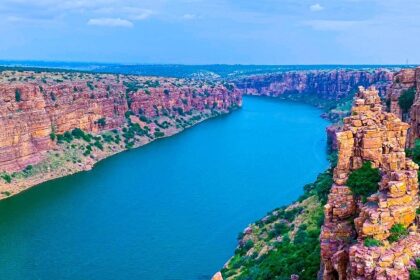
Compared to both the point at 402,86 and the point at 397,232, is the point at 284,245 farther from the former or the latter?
the point at 397,232

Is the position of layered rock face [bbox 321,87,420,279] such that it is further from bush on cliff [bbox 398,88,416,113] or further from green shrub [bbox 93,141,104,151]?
green shrub [bbox 93,141,104,151]

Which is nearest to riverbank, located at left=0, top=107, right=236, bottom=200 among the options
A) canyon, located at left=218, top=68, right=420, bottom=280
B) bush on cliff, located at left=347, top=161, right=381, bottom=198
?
canyon, located at left=218, top=68, right=420, bottom=280

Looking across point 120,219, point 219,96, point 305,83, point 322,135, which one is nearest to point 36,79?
point 120,219

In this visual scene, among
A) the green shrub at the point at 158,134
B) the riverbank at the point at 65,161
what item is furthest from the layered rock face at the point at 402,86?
the green shrub at the point at 158,134

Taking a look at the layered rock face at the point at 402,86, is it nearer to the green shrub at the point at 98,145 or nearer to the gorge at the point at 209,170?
the gorge at the point at 209,170

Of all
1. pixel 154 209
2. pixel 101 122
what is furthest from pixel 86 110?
pixel 154 209

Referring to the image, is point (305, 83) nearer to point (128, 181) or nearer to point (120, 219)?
point (128, 181)
